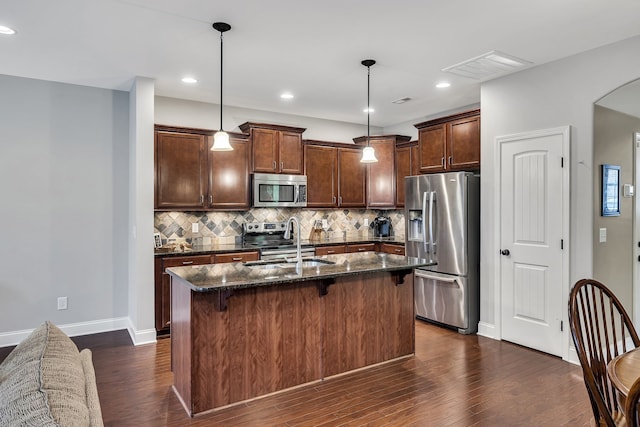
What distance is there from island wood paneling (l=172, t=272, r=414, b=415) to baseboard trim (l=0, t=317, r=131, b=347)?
1960 millimetres

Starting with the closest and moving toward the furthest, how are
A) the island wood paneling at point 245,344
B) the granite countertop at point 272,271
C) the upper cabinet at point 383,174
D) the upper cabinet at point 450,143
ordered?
the granite countertop at point 272,271, the island wood paneling at point 245,344, the upper cabinet at point 450,143, the upper cabinet at point 383,174

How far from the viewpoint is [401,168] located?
5.96m

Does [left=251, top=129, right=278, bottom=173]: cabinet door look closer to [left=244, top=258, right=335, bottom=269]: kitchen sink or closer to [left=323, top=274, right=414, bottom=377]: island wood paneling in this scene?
[left=244, top=258, right=335, bottom=269]: kitchen sink

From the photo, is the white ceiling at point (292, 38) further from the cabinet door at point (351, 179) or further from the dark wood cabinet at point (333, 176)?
the cabinet door at point (351, 179)

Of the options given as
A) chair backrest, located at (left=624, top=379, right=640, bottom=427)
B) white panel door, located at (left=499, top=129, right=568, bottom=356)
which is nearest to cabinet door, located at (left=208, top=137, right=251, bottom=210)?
white panel door, located at (left=499, top=129, right=568, bottom=356)

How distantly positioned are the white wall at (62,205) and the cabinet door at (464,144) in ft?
12.7

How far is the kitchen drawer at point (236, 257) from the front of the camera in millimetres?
4641

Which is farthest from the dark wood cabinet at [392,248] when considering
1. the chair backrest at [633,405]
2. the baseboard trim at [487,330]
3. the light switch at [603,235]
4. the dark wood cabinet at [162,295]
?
the chair backrest at [633,405]

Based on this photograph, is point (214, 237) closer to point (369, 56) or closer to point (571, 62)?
point (369, 56)

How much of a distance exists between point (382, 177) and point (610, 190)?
3.03 m

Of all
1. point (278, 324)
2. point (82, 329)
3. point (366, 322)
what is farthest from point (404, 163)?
point (82, 329)

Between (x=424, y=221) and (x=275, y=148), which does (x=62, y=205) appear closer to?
(x=275, y=148)

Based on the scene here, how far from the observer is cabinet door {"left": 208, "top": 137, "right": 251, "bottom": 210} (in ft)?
16.3

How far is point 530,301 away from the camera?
3.94 m
